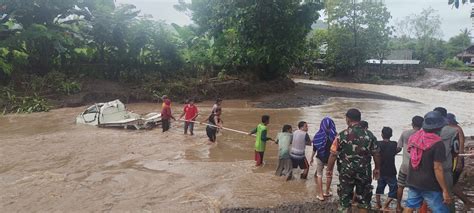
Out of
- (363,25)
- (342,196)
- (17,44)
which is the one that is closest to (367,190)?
(342,196)

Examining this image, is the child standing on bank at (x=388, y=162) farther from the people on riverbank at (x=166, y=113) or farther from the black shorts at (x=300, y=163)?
the people on riverbank at (x=166, y=113)

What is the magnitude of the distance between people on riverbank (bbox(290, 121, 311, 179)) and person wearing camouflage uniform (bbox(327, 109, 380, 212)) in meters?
2.51

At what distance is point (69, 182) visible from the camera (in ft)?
26.9

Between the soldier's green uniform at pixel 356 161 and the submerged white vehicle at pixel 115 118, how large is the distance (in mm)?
10033

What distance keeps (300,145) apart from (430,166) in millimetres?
3502

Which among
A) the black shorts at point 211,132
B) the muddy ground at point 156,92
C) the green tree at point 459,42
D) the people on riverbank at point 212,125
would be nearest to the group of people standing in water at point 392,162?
the people on riverbank at point 212,125

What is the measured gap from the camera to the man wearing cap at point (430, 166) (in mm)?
4477

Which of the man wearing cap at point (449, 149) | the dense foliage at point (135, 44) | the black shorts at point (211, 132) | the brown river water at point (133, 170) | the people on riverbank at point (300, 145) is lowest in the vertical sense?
the brown river water at point (133, 170)

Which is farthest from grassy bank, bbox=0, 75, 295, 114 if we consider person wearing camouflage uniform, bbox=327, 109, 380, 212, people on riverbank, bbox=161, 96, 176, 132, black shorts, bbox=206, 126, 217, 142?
person wearing camouflage uniform, bbox=327, 109, 380, 212

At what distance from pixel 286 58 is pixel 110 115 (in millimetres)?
14253

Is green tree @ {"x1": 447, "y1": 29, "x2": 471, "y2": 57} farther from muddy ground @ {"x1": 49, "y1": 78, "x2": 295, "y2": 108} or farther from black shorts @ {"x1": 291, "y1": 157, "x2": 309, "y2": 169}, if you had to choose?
black shorts @ {"x1": 291, "y1": 157, "x2": 309, "y2": 169}

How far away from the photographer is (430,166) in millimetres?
4559

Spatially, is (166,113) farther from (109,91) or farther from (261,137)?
(109,91)

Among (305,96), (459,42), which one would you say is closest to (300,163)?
(305,96)
